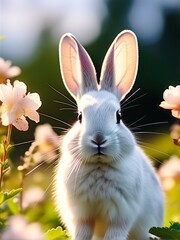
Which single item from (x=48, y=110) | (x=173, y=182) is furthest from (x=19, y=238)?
(x=48, y=110)

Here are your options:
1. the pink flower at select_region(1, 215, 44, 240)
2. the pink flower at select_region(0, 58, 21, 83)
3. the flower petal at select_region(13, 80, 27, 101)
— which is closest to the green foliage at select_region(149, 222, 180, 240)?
the flower petal at select_region(13, 80, 27, 101)

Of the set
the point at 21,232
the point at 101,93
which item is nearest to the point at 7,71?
the point at 101,93

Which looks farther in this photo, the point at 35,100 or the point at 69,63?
the point at 69,63

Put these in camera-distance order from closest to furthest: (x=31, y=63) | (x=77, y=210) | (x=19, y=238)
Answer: (x=19, y=238) → (x=77, y=210) → (x=31, y=63)

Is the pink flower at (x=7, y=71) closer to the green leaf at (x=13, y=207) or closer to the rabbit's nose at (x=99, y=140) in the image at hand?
the rabbit's nose at (x=99, y=140)

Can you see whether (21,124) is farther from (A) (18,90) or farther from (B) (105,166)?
(B) (105,166)

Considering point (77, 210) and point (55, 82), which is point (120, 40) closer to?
point (77, 210)

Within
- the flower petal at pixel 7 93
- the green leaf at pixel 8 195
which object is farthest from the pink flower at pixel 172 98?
the green leaf at pixel 8 195

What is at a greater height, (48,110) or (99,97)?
(99,97)
